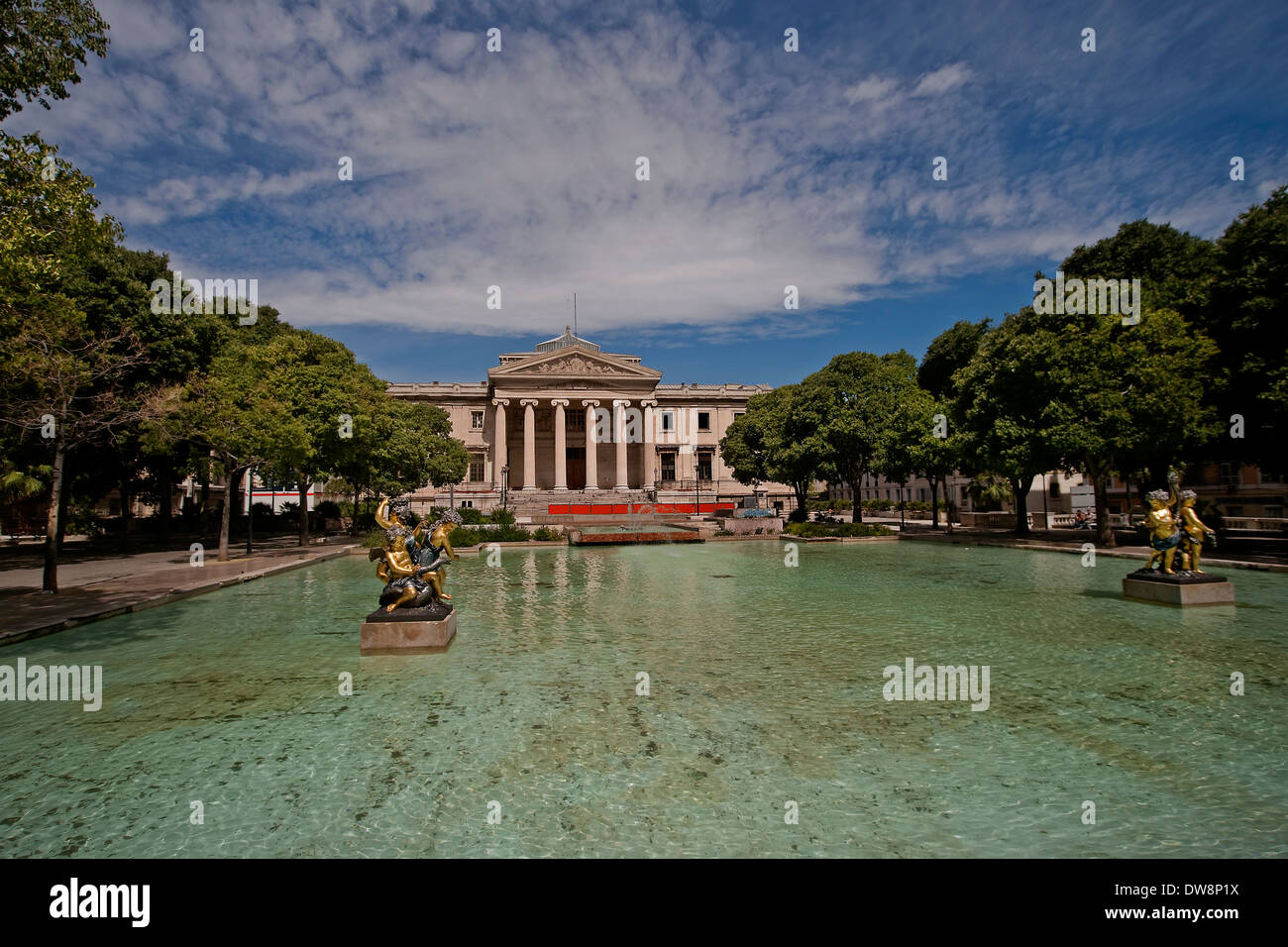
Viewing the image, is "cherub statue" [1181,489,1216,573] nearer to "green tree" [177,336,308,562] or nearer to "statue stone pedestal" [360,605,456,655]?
"statue stone pedestal" [360,605,456,655]

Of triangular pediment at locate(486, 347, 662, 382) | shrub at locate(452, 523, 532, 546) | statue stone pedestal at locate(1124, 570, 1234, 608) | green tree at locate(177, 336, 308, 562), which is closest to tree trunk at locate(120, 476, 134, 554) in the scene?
green tree at locate(177, 336, 308, 562)

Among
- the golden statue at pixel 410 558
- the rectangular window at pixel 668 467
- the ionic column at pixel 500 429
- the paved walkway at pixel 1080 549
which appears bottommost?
the paved walkway at pixel 1080 549

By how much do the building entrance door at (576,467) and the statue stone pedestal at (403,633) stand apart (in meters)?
60.7

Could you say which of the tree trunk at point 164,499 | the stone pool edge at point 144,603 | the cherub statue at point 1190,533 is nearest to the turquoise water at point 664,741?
the stone pool edge at point 144,603

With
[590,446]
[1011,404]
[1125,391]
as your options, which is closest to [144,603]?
[1011,404]

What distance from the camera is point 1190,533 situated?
12.2m

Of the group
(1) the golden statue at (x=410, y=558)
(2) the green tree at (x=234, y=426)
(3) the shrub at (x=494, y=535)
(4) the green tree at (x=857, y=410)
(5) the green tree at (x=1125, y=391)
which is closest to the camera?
(1) the golden statue at (x=410, y=558)

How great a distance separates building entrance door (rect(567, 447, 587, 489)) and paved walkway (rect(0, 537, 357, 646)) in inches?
1748

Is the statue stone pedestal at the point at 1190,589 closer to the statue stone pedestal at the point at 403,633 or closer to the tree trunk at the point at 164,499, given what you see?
the statue stone pedestal at the point at 403,633

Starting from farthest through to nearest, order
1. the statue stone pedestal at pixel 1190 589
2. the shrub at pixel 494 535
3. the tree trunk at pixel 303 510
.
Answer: the shrub at pixel 494 535 → the tree trunk at pixel 303 510 → the statue stone pedestal at pixel 1190 589

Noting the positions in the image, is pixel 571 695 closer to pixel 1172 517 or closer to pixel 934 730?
pixel 934 730

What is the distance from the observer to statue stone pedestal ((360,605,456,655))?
30.8ft

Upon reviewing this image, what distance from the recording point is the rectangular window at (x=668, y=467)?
73.8 metres

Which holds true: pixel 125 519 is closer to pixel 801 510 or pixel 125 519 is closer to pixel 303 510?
pixel 303 510
